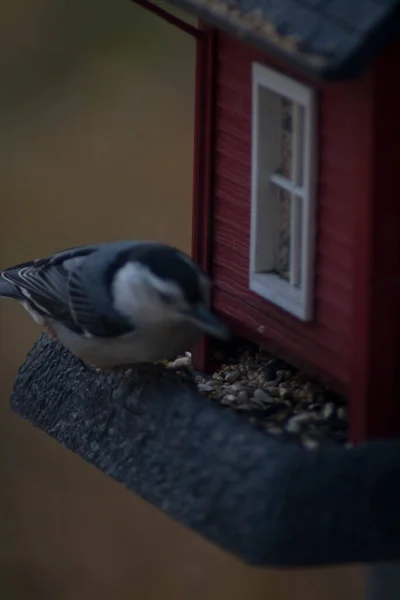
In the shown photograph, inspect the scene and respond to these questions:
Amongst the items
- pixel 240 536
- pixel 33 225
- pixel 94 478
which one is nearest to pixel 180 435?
pixel 240 536

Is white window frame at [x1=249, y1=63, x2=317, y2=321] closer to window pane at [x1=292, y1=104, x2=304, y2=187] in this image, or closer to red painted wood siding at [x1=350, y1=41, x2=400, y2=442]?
window pane at [x1=292, y1=104, x2=304, y2=187]

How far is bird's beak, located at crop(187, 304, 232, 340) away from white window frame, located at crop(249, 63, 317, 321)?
157 mm

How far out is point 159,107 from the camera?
630cm

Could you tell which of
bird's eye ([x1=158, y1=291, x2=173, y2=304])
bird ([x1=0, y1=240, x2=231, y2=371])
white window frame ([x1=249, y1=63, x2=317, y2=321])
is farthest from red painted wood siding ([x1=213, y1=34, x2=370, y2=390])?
bird's eye ([x1=158, y1=291, x2=173, y2=304])

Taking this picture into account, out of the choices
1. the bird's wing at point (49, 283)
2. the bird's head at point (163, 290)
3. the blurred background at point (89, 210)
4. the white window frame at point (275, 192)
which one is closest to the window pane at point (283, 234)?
the white window frame at point (275, 192)

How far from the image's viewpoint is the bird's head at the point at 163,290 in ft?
9.82

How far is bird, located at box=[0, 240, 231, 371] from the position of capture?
9.87 ft

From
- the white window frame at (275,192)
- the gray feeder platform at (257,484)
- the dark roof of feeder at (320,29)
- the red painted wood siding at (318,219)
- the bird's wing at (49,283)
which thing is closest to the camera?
the dark roof of feeder at (320,29)

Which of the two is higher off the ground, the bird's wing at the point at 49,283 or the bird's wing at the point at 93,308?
the bird's wing at the point at 93,308

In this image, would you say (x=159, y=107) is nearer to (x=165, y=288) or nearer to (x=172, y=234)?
(x=172, y=234)

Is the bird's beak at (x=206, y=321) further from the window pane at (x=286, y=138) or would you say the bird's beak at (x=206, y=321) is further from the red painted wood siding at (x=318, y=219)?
the window pane at (x=286, y=138)

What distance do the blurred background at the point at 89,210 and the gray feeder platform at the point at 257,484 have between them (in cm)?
192

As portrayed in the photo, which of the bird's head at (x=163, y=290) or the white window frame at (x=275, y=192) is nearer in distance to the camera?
the white window frame at (x=275, y=192)

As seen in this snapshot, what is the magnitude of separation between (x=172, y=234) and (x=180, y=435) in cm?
296
